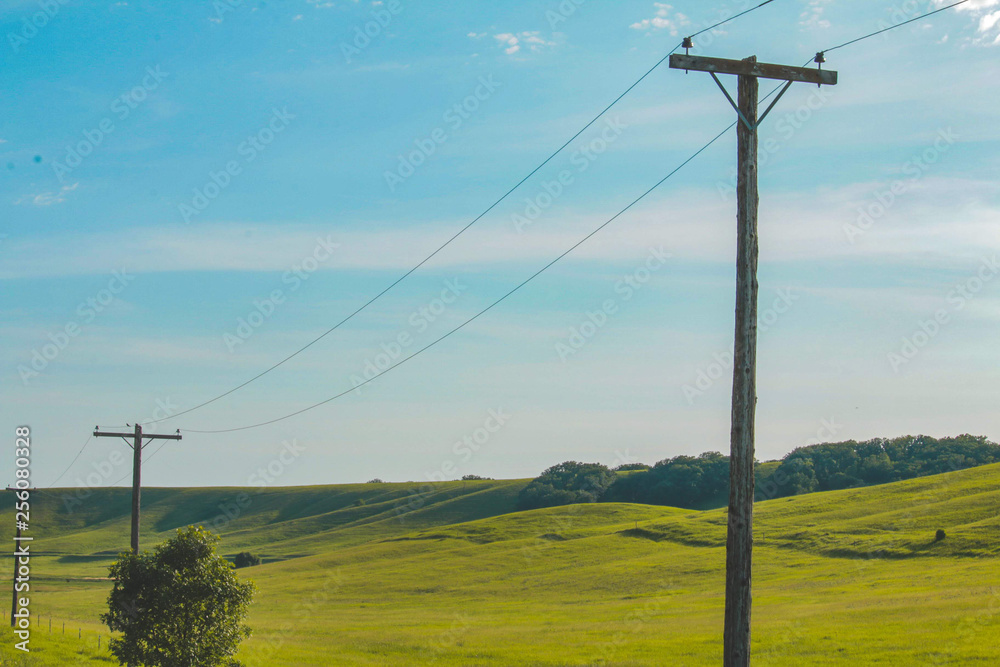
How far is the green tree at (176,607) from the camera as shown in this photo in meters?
23.3

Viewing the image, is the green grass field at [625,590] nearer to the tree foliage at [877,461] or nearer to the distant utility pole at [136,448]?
the distant utility pole at [136,448]

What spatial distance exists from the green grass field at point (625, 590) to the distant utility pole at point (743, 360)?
57.5ft

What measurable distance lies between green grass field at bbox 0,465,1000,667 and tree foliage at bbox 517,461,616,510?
28.1 metres

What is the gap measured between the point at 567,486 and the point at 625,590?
98407 millimetres

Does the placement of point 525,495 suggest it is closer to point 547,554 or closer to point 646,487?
point 646,487

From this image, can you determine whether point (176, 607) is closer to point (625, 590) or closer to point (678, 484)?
point (625, 590)

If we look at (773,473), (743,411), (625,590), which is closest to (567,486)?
(773,473)

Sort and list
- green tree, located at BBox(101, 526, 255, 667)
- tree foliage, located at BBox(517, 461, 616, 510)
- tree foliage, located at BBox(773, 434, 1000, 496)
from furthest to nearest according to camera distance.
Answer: tree foliage, located at BBox(517, 461, 616, 510), tree foliage, located at BBox(773, 434, 1000, 496), green tree, located at BBox(101, 526, 255, 667)

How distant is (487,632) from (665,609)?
1126 centimetres

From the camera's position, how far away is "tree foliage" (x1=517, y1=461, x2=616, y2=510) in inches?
6063

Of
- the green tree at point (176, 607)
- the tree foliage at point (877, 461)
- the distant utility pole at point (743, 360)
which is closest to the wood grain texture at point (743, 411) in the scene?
the distant utility pole at point (743, 360)

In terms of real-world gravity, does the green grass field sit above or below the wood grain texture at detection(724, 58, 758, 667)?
below

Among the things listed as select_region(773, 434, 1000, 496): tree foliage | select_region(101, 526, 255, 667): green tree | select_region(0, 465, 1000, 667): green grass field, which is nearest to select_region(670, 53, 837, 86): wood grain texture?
select_region(101, 526, 255, 667): green tree

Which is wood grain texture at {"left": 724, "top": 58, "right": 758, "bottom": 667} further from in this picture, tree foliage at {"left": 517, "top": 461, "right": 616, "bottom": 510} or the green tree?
tree foliage at {"left": 517, "top": 461, "right": 616, "bottom": 510}
